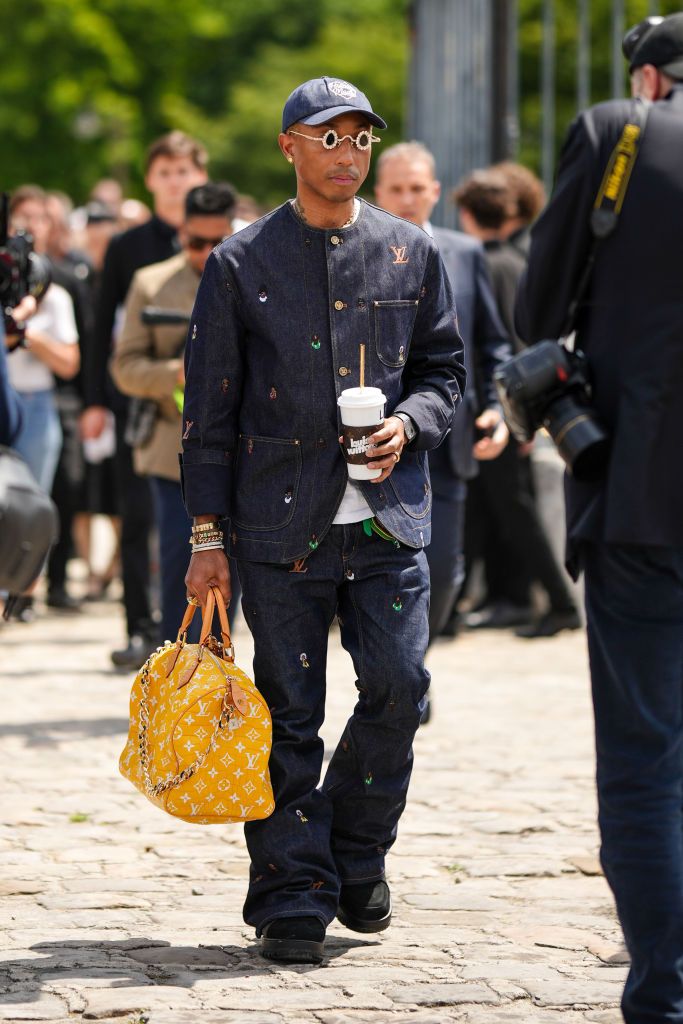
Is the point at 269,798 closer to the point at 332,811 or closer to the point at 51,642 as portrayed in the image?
the point at 332,811

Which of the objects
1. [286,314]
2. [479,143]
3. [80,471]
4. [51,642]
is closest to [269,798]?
[286,314]

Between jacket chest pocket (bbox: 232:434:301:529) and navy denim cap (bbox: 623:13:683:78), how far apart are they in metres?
1.18

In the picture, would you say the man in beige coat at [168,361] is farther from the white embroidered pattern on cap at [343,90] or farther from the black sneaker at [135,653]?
the white embroidered pattern on cap at [343,90]

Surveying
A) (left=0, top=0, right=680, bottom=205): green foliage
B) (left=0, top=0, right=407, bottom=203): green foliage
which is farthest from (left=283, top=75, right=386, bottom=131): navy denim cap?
(left=0, top=0, right=407, bottom=203): green foliage

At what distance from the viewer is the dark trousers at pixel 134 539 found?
880cm

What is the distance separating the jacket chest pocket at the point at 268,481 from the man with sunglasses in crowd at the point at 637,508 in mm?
887

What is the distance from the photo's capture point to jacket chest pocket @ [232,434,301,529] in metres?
4.43

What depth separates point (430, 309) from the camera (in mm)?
4625

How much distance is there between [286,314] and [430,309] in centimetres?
40

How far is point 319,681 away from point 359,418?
27.7 inches

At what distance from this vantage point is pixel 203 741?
168 inches

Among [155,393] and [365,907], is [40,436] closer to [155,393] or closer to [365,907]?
[155,393]

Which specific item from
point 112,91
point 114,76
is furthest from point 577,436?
point 112,91

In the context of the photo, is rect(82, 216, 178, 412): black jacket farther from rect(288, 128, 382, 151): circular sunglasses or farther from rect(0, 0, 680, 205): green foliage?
rect(0, 0, 680, 205): green foliage
